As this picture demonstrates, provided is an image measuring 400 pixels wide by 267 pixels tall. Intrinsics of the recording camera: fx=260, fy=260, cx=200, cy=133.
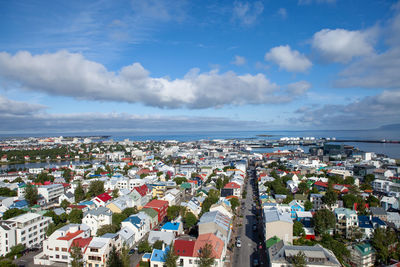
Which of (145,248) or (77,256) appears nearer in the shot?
(77,256)

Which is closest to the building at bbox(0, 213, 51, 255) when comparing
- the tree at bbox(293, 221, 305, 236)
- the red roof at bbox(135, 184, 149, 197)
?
the red roof at bbox(135, 184, 149, 197)

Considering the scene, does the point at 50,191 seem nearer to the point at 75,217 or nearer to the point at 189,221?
the point at 75,217

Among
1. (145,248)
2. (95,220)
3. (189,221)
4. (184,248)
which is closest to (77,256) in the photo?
(145,248)

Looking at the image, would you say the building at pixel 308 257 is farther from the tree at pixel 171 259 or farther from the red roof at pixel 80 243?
the red roof at pixel 80 243

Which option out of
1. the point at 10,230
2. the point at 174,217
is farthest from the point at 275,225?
the point at 10,230

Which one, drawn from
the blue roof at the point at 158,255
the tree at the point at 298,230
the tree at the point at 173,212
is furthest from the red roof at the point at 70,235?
the tree at the point at 298,230

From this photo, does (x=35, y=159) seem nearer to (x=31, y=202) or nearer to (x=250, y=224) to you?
(x=31, y=202)
